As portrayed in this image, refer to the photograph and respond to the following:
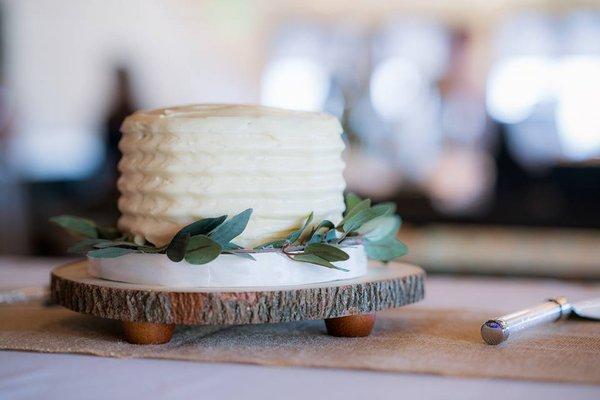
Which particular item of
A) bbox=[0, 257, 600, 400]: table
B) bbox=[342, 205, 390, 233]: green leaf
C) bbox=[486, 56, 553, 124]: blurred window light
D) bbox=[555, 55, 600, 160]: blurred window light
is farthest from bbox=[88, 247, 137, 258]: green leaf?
bbox=[486, 56, 553, 124]: blurred window light

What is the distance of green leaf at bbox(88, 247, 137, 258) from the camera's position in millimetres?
854

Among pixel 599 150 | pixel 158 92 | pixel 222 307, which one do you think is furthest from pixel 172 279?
pixel 158 92

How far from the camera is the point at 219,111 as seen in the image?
89cm

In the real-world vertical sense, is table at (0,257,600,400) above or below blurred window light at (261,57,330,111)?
below

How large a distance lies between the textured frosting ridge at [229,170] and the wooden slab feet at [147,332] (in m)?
0.08

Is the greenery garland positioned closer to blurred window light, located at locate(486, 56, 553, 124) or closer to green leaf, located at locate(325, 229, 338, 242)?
green leaf, located at locate(325, 229, 338, 242)

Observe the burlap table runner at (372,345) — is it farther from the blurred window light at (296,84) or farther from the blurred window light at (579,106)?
the blurred window light at (296,84)

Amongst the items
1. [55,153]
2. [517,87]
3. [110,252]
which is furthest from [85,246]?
[55,153]

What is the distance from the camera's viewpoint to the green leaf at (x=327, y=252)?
828 mm

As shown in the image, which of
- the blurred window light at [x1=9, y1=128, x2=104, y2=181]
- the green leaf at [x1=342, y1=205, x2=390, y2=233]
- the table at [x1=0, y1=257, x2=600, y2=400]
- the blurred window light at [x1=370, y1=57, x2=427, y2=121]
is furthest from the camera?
the blurred window light at [x1=9, y1=128, x2=104, y2=181]

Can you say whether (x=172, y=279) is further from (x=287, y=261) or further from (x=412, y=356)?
(x=412, y=356)

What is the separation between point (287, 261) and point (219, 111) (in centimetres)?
16

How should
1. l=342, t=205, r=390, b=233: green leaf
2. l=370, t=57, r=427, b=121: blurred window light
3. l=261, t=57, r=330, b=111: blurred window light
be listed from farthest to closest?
l=261, t=57, r=330, b=111: blurred window light → l=370, t=57, r=427, b=121: blurred window light → l=342, t=205, r=390, b=233: green leaf

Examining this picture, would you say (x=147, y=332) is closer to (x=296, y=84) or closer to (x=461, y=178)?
(x=461, y=178)
